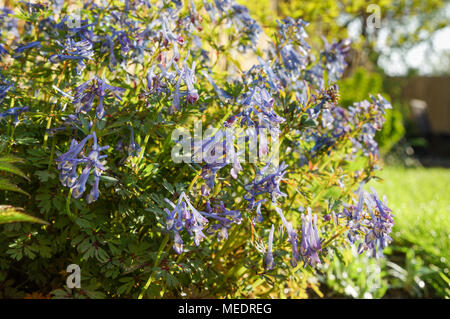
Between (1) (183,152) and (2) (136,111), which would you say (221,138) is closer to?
(1) (183,152)

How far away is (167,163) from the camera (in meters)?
1.58

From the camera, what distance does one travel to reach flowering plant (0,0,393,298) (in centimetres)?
127

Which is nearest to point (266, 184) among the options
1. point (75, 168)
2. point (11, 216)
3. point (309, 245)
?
point (309, 245)

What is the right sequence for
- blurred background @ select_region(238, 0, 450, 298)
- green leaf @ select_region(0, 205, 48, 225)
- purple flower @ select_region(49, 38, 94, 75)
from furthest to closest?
blurred background @ select_region(238, 0, 450, 298)
purple flower @ select_region(49, 38, 94, 75)
green leaf @ select_region(0, 205, 48, 225)

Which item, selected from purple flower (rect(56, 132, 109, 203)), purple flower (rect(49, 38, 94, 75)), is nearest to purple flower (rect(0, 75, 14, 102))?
purple flower (rect(49, 38, 94, 75))

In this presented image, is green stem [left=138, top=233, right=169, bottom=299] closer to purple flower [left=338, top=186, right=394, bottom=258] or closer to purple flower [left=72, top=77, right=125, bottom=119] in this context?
purple flower [left=72, top=77, right=125, bottom=119]

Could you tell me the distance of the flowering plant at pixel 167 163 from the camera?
127cm

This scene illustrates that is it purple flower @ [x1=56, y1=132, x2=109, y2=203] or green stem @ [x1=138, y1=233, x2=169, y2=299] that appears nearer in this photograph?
purple flower @ [x1=56, y1=132, x2=109, y2=203]

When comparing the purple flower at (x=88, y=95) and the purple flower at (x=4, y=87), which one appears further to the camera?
the purple flower at (x=4, y=87)

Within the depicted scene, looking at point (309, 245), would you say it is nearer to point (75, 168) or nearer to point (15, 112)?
point (75, 168)

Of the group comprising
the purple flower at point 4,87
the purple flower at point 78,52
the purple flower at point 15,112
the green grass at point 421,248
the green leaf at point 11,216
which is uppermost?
the purple flower at point 78,52

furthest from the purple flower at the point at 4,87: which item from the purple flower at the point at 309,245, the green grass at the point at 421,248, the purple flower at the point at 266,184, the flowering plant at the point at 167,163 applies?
the green grass at the point at 421,248

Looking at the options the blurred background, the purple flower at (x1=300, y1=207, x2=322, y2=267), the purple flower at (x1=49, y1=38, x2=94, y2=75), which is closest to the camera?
the purple flower at (x1=300, y1=207, x2=322, y2=267)

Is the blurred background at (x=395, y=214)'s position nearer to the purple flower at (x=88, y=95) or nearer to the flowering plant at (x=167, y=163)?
the flowering plant at (x=167, y=163)
